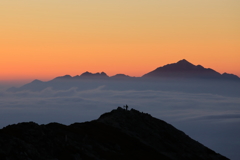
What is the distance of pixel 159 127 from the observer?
124 m

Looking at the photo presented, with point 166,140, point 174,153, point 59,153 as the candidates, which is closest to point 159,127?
point 166,140

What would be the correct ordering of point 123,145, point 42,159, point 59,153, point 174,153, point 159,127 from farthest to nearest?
point 159,127 → point 174,153 → point 123,145 → point 59,153 → point 42,159

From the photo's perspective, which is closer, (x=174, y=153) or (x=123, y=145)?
(x=123, y=145)

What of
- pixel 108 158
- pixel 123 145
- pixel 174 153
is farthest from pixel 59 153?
pixel 174 153

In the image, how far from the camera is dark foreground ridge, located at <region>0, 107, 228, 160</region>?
74.2 meters

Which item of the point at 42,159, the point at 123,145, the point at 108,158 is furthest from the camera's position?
the point at 123,145

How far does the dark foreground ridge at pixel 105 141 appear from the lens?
74.2 m

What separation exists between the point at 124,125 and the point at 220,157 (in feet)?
97.4

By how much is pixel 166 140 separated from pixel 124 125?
1294 centimetres

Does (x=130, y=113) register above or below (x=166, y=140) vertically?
above

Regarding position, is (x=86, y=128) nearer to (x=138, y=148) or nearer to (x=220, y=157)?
(x=138, y=148)

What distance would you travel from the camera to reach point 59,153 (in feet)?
256

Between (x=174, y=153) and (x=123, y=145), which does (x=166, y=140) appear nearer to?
(x=174, y=153)

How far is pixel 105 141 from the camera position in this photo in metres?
96.6
